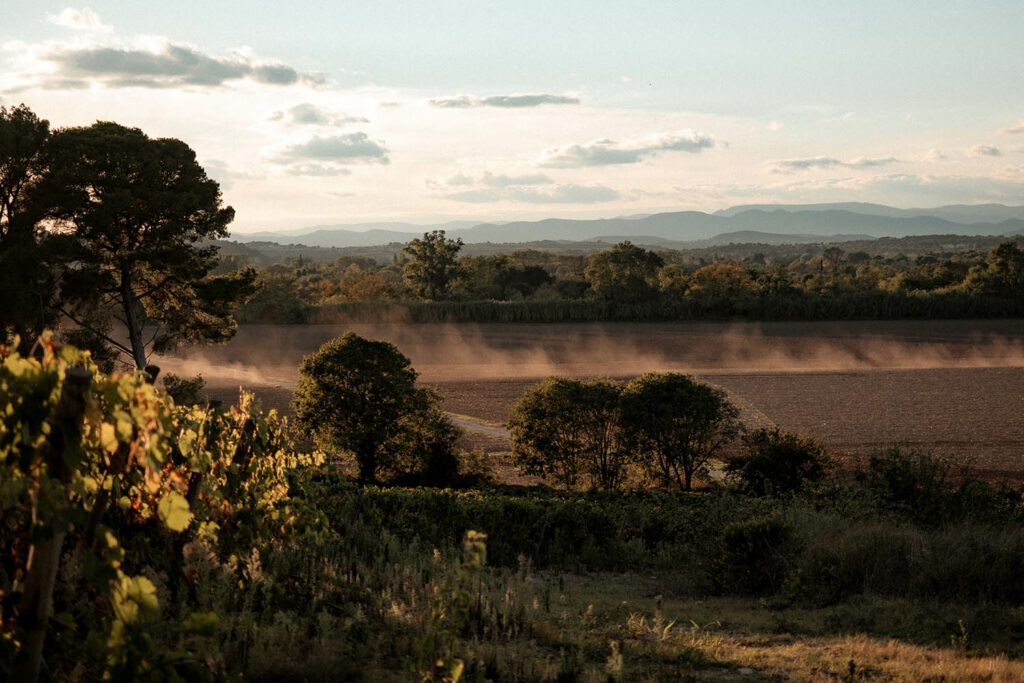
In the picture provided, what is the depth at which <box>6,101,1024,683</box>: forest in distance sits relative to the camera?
3.65 meters

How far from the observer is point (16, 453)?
128 inches

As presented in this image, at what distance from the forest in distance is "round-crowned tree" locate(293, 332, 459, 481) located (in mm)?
80

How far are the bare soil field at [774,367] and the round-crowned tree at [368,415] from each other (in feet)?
21.4

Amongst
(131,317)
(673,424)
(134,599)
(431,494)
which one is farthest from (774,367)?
(134,599)

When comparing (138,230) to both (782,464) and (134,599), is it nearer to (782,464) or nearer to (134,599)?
(782,464)

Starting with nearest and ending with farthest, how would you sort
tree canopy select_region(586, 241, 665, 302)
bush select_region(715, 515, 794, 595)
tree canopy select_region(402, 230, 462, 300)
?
bush select_region(715, 515, 794, 595) < tree canopy select_region(586, 241, 665, 302) < tree canopy select_region(402, 230, 462, 300)

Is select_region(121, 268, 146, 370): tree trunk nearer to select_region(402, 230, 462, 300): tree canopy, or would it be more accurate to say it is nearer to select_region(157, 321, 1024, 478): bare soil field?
select_region(157, 321, 1024, 478): bare soil field

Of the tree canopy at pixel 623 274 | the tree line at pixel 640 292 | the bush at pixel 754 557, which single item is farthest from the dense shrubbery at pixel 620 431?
the tree canopy at pixel 623 274

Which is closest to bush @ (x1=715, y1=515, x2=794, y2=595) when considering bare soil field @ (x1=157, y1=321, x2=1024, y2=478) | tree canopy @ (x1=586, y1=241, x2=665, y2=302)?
bare soil field @ (x1=157, y1=321, x2=1024, y2=478)

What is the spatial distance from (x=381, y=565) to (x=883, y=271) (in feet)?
306

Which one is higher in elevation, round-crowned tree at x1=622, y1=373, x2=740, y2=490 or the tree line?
the tree line

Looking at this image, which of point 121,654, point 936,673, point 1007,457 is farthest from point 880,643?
point 1007,457

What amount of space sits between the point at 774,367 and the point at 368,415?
35248 mm

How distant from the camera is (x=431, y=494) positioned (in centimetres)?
1447
